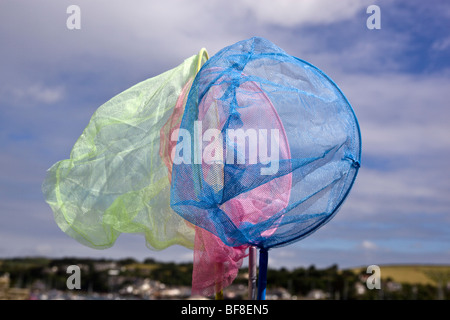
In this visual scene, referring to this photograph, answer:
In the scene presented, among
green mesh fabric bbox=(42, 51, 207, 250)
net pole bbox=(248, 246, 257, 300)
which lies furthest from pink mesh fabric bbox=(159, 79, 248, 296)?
green mesh fabric bbox=(42, 51, 207, 250)

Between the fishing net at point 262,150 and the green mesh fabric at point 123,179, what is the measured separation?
971 mm

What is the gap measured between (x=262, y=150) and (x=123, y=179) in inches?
73.0

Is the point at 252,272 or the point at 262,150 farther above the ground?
the point at 262,150

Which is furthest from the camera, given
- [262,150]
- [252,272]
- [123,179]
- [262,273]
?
[123,179]

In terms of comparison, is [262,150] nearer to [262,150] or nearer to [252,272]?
[262,150]

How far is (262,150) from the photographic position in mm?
5082

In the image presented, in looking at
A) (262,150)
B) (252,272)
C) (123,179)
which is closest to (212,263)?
(252,272)

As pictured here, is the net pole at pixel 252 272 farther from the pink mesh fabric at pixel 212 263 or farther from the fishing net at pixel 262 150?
the fishing net at pixel 262 150

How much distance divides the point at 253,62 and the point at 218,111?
67 cm

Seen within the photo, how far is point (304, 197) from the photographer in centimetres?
526

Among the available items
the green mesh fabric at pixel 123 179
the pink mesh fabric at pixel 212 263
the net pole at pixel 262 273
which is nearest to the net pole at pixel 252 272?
the pink mesh fabric at pixel 212 263

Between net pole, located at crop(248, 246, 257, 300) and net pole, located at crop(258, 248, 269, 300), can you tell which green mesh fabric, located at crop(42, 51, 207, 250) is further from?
net pole, located at crop(258, 248, 269, 300)

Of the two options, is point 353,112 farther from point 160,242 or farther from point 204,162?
point 160,242

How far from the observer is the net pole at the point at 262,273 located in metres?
5.36
